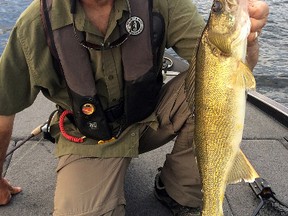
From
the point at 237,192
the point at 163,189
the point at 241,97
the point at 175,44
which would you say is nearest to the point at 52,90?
the point at 175,44

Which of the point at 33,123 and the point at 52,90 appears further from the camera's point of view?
the point at 33,123

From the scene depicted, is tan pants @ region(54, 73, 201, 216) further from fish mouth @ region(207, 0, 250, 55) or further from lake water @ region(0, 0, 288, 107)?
lake water @ region(0, 0, 288, 107)

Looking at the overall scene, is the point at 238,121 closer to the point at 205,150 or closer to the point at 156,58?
the point at 205,150

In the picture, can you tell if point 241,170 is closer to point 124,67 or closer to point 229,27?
point 229,27

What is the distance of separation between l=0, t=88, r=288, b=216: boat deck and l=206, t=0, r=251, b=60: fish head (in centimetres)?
153

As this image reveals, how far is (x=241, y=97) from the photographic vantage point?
222 centimetres

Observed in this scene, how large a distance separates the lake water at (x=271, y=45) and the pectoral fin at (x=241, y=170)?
15.5ft

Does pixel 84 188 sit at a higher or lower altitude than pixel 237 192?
higher

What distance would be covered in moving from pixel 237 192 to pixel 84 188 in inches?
50.4

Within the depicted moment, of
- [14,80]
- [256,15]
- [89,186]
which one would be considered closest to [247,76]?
[256,15]

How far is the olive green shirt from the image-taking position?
2711 mm

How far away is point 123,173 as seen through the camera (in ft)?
9.75

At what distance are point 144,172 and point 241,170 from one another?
53.4 inches

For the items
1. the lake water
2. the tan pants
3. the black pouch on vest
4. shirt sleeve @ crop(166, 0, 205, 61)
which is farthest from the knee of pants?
the lake water
